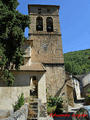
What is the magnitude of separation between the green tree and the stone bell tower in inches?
187

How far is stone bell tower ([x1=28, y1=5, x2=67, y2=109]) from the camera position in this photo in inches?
630

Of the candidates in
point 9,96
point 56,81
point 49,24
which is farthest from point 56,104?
point 49,24

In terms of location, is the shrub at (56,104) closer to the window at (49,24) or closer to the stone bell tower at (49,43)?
the stone bell tower at (49,43)

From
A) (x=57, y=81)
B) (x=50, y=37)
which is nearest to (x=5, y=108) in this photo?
(x=57, y=81)

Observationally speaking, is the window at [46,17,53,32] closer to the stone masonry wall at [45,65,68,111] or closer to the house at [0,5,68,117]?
the house at [0,5,68,117]

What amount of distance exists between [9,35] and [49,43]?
953cm

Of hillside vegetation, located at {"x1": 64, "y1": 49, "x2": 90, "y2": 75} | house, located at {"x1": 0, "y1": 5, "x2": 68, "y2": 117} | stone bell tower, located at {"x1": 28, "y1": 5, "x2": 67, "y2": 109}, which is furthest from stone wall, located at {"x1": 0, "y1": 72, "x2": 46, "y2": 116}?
hillside vegetation, located at {"x1": 64, "y1": 49, "x2": 90, "y2": 75}

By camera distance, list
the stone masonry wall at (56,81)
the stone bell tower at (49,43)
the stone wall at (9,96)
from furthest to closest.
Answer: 1. the stone bell tower at (49,43)
2. the stone masonry wall at (56,81)
3. the stone wall at (9,96)

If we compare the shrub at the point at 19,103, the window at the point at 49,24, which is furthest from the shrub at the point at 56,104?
the window at the point at 49,24

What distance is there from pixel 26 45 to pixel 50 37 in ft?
18.2

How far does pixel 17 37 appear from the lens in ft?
32.6

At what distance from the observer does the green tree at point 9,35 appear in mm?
9264

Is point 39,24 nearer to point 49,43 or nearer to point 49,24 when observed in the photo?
point 49,24

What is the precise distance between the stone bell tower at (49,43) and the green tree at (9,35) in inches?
187
